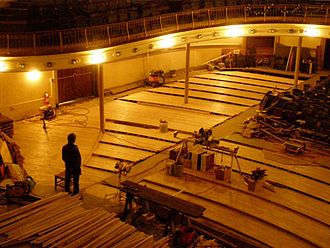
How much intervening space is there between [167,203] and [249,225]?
207 cm

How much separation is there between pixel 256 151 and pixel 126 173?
15.0 feet

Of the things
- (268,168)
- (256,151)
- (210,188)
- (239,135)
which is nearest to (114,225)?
(210,188)

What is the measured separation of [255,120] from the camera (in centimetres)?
1889

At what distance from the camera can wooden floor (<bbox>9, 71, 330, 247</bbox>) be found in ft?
39.4

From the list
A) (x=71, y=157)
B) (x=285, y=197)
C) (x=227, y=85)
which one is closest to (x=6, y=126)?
(x=71, y=157)

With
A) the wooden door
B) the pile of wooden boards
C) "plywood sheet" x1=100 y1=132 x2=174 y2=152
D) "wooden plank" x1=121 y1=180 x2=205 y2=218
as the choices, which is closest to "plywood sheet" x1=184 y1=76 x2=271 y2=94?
the wooden door

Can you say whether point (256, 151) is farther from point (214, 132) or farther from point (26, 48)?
point (26, 48)

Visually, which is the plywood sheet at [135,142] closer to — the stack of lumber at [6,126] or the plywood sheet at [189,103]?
the stack of lumber at [6,126]

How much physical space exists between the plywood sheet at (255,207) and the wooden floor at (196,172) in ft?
0.08

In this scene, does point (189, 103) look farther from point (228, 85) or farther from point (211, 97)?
point (228, 85)

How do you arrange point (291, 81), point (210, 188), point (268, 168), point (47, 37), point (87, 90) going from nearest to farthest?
point (210, 188), point (268, 168), point (47, 37), point (87, 90), point (291, 81)

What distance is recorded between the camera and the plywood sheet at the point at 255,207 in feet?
37.7

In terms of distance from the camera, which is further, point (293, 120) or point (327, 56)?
point (327, 56)

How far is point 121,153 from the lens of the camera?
634 inches
